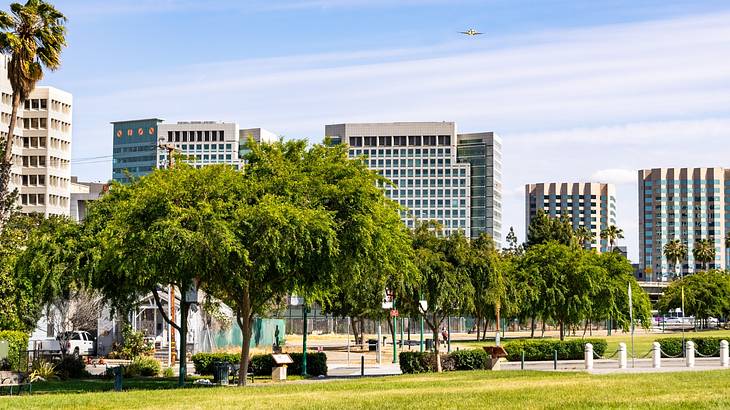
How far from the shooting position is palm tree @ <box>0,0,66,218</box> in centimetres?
5523

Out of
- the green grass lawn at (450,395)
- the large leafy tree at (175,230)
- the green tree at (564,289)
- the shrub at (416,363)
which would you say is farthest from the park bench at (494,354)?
the green tree at (564,289)

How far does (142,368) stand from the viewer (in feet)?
168

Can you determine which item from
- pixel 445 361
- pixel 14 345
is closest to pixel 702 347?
pixel 445 361

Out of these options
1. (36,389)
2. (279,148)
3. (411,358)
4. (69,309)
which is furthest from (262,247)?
(69,309)

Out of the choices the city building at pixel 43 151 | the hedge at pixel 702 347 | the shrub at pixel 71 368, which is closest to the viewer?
the shrub at pixel 71 368

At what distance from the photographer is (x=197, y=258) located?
122 feet

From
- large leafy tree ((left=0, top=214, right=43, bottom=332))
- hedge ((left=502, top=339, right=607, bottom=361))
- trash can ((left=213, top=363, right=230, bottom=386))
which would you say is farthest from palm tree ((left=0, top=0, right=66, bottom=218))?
hedge ((left=502, top=339, right=607, bottom=361))

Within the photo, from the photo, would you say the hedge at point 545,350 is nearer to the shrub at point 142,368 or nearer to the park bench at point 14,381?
the shrub at point 142,368

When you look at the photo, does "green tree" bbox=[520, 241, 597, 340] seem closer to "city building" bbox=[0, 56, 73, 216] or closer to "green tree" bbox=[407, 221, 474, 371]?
"green tree" bbox=[407, 221, 474, 371]

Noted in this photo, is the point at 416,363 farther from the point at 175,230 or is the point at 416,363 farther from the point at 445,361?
the point at 175,230

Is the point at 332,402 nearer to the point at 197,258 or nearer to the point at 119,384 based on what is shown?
the point at 197,258

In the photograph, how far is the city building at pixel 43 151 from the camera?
171 metres

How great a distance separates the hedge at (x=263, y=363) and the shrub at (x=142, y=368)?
1889 mm

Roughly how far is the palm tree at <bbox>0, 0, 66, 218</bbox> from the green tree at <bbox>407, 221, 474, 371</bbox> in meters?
20.8
